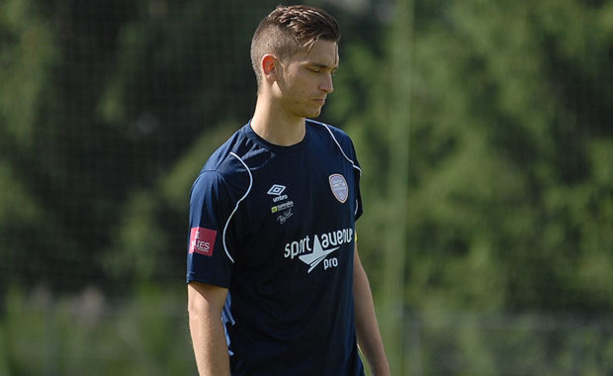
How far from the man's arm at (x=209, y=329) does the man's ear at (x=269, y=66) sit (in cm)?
56

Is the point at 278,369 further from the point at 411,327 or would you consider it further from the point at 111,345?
the point at 111,345

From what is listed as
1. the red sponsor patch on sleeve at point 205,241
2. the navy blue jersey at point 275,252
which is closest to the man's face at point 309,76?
the navy blue jersey at point 275,252

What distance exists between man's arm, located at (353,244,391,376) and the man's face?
462 mm

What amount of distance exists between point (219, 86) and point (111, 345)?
85.5 inches

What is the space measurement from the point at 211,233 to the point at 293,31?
0.55 metres

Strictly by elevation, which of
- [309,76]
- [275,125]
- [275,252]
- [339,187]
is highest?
[309,76]

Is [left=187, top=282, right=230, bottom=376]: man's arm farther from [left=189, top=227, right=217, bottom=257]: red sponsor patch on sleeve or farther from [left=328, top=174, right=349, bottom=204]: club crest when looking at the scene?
[left=328, top=174, right=349, bottom=204]: club crest

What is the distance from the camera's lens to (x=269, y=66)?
2.44 metres

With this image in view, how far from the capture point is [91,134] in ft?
24.4

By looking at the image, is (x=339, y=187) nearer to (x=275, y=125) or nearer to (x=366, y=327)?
(x=275, y=125)

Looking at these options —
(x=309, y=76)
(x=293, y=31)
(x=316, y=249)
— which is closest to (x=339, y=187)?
(x=316, y=249)

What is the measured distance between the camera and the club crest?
98.9 inches

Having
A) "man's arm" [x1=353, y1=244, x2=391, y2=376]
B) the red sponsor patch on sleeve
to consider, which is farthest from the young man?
"man's arm" [x1=353, y1=244, x2=391, y2=376]

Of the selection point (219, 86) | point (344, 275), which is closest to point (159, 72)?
point (219, 86)
